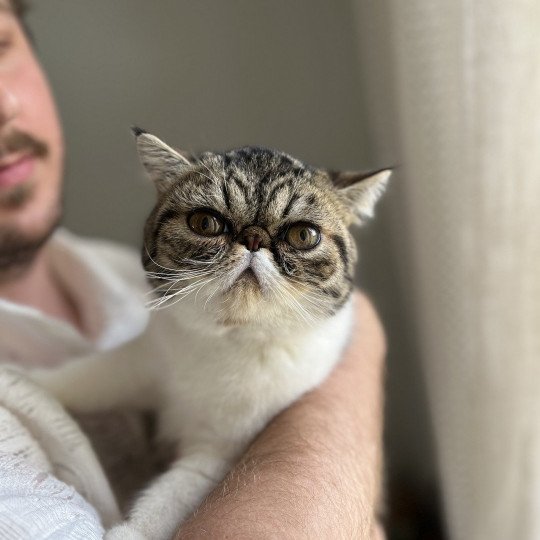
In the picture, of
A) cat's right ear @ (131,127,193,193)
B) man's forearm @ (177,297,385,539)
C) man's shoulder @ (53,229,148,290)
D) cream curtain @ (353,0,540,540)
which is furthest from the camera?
man's shoulder @ (53,229,148,290)

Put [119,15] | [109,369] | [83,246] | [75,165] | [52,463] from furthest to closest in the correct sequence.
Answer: [75,165] < [119,15] < [83,246] < [109,369] < [52,463]

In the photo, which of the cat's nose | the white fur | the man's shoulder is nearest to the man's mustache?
the man's shoulder

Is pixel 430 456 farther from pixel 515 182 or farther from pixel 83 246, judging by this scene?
pixel 83 246

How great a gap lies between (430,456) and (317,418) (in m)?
1.35

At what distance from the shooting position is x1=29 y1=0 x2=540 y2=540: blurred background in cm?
115

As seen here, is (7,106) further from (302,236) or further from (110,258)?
(302,236)

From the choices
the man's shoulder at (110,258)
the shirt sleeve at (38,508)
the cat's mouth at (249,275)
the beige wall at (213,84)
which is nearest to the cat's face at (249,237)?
the cat's mouth at (249,275)

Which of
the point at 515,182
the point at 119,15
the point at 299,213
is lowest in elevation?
the point at 515,182

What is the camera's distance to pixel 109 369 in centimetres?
115

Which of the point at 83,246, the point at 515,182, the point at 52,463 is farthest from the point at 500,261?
the point at 83,246

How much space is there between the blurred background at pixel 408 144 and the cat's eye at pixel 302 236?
1.55ft

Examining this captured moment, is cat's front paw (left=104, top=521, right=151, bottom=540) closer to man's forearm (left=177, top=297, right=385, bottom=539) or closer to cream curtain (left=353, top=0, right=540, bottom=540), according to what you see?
man's forearm (left=177, top=297, right=385, bottom=539)

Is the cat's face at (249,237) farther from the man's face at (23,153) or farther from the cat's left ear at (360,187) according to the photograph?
the man's face at (23,153)

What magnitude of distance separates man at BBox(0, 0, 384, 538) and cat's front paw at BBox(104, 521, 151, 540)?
0.04 meters
